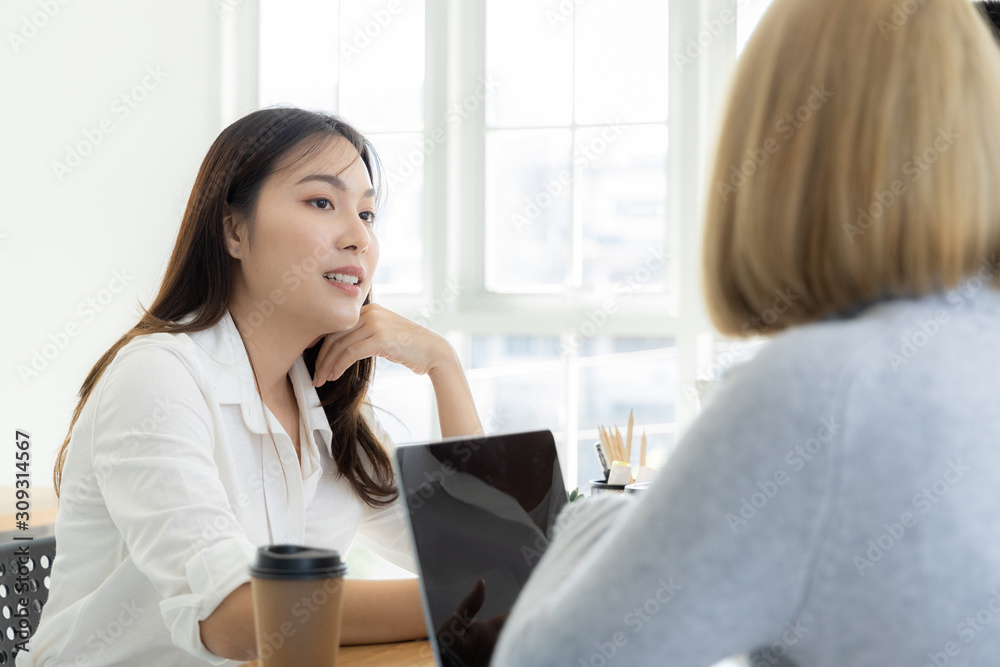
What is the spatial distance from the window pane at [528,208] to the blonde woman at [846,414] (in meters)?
2.40

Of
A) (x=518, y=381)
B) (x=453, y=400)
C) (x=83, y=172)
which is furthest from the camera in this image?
(x=518, y=381)

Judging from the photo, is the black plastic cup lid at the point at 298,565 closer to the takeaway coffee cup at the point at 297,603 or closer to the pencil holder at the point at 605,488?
the takeaway coffee cup at the point at 297,603

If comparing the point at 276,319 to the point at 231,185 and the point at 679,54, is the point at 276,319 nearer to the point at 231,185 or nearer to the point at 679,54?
the point at 231,185

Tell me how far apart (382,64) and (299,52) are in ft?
1.09

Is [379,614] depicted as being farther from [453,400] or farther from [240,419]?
[453,400]

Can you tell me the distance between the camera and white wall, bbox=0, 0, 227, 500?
8.42ft

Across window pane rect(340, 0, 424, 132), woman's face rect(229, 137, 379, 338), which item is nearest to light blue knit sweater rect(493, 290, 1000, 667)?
woman's face rect(229, 137, 379, 338)

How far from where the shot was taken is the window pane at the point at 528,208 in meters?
2.98

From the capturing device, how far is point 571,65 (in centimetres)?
296

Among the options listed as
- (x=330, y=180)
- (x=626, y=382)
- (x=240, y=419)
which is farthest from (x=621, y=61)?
(x=240, y=419)

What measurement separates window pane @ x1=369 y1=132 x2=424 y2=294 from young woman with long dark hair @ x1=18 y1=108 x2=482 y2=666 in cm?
146

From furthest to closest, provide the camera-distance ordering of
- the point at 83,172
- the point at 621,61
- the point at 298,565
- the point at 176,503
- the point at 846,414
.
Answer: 1. the point at 621,61
2. the point at 83,172
3. the point at 176,503
4. the point at 298,565
5. the point at 846,414

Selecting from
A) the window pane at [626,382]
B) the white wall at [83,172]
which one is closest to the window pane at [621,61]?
the window pane at [626,382]

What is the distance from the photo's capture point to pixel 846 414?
19.3 inches
